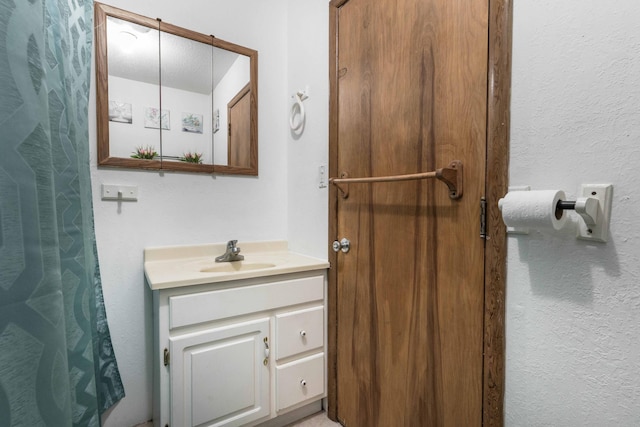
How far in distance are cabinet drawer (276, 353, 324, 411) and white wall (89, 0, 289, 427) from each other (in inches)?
27.6

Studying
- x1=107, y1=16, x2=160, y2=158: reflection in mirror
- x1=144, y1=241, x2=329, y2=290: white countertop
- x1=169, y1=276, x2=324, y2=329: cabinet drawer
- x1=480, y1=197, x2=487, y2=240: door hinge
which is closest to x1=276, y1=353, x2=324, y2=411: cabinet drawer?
x1=169, y1=276, x2=324, y2=329: cabinet drawer

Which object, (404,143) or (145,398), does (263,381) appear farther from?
(404,143)

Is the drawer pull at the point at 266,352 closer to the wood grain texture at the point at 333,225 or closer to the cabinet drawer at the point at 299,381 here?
the cabinet drawer at the point at 299,381

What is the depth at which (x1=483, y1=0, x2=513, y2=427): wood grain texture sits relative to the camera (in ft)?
2.68

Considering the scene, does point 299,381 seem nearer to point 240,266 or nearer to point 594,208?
point 240,266

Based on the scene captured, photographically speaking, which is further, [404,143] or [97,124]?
[97,124]

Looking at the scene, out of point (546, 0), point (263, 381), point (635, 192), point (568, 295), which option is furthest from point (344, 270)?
point (546, 0)

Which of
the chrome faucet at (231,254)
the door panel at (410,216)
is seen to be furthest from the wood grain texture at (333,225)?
the chrome faucet at (231,254)

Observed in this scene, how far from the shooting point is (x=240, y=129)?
1759 millimetres

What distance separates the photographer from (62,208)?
0.58 m

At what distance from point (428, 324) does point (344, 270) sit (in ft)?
1.58

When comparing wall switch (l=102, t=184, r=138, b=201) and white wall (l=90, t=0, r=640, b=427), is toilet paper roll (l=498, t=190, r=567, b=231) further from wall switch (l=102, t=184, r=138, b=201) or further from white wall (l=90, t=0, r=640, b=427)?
wall switch (l=102, t=184, r=138, b=201)

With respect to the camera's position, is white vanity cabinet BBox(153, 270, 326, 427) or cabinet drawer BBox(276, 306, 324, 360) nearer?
white vanity cabinet BBox(153, 270, 326, 427)

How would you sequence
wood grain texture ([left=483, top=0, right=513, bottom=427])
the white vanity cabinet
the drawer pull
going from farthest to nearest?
the drawer pull → the white vanity cabinet → wood grain texture ([left=483, top=0, right=513, bottom=427])
